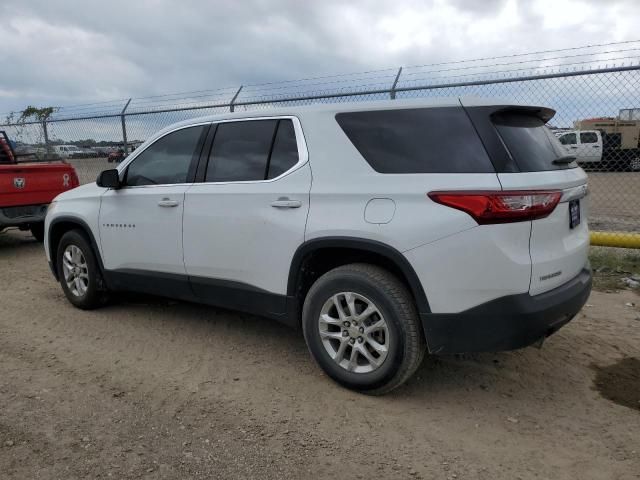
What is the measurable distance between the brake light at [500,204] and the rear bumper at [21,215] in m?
6.78

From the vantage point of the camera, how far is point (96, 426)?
118 inches

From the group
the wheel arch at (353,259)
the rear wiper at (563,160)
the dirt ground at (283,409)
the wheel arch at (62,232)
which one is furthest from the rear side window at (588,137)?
the wheel arch at (62,232)

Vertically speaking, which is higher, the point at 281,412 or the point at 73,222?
the point at 73,222

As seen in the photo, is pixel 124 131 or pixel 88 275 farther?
pixel 124 131

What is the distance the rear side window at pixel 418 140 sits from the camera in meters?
2.93

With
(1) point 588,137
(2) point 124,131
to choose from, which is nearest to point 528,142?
(2) point 124,131

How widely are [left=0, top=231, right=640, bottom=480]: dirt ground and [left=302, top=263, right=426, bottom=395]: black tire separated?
14 centimetres

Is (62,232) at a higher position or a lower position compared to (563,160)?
lower

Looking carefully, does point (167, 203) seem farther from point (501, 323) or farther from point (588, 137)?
point (588, 137)

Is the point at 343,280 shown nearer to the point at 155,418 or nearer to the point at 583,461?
the point at 155,418

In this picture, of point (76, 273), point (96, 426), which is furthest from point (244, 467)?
point (76, 273)

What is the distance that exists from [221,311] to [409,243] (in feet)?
8.39

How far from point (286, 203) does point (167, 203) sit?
3.82 ft

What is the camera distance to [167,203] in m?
4.12
